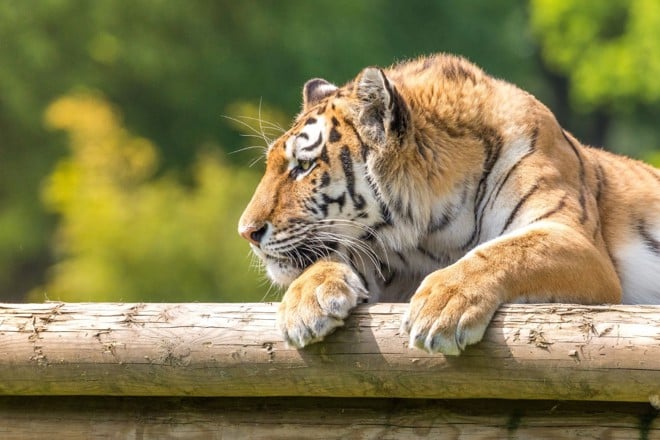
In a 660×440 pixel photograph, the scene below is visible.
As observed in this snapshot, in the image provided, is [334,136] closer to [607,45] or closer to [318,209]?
[318,209]

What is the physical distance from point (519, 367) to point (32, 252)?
41.2ft

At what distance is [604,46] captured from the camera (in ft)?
42.8

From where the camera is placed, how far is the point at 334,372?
8.73ft

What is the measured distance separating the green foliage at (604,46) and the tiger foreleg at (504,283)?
9641 mm

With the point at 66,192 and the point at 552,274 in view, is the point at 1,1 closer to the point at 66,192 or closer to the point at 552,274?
the point at 66,192

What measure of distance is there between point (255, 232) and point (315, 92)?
1.77 feet

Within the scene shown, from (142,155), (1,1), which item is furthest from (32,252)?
(142,155)

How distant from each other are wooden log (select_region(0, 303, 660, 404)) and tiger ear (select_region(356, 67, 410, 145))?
649 millimetres

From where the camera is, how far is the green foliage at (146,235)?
31.0 feet

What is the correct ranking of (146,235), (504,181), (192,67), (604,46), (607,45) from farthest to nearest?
(192,67)
(604,46)
(607,45)
(146,235)
(504,181)

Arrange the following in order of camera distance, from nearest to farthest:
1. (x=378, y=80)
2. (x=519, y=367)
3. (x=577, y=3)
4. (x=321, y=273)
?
1. (x=519, y=367)
2. (x=321, y=273)
3. (x=378, y=80)
4. (x=577, y=3)

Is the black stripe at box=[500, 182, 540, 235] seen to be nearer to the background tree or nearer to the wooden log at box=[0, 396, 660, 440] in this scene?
the wooden log at box=[0, 396, 660, 440]

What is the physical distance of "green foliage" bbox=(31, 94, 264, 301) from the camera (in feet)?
31.0

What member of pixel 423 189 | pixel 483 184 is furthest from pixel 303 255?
pixel 483 184
